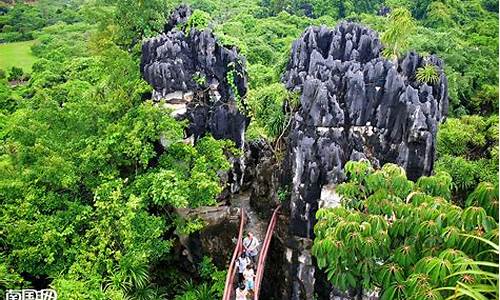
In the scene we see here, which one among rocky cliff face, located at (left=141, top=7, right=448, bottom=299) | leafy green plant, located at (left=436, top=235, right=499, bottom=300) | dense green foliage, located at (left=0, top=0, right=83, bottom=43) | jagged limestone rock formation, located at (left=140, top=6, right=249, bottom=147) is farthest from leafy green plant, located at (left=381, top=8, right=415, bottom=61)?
dense green foliage, located at (left=0, top=0, right=83, bottom=43)

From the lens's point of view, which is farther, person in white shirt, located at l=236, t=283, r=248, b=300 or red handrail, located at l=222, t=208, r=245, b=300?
person in white shirt, located at l=236, t=283, r=248, b=300

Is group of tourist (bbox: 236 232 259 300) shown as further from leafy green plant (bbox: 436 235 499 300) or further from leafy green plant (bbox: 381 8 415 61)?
leafy green plant (bbox: 381 8 415 61)

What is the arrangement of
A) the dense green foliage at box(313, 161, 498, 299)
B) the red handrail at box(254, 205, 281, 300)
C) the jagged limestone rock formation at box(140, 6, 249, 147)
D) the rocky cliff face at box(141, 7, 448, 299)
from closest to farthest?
the dense green foliage at box(313, 161, 498, 299)
the red handrail at box(254, 205, 281, 300)
the rocky cliff face at box(141, 7, 448, 299)
the jagged limestone rock formation at box(140, 6, 249, 147)

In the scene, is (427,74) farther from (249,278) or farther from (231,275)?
(231,275)

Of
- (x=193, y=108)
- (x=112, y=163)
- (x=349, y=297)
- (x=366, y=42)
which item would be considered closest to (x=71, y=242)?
(x=112, y=163)

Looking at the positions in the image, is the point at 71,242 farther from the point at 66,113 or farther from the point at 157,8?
the point at 157,8

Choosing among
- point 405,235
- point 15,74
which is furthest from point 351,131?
point 15,74
